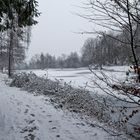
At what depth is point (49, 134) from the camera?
797 cm

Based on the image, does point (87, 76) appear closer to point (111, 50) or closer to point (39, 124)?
point (39, 124)

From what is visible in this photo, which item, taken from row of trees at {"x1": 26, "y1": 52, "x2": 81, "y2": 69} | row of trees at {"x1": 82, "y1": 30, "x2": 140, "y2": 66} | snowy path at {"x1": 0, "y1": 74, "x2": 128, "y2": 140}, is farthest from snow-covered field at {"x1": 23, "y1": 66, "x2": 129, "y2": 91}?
row of trees at {"x1": 26, "y1": 52, "x2": 81, "y2": 69}

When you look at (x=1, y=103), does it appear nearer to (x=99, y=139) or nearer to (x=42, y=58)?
(x=99, y=139)

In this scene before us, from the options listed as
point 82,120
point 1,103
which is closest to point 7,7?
point 1,103

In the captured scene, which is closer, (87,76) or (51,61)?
(87,76)

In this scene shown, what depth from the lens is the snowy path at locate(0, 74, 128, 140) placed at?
7.82 metres

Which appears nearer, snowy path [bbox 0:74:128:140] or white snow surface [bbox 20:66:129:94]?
white snow surface [bbox 20:66:129:94]

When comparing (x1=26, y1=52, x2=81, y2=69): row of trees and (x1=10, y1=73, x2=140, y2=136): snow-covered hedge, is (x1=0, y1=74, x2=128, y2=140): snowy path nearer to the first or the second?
(x1=10, y1=73, x2=140, y2=136): snow-covered hedge

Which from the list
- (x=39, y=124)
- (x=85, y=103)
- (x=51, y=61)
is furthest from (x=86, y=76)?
(x=51, y=61)

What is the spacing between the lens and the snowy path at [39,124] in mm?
7820

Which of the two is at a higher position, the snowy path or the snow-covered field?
the snow-covered field

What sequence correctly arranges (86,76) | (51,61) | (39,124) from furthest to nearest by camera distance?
(51,61), (39,124), (86,76)

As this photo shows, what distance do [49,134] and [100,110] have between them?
11.6ft

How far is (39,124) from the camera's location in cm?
863
